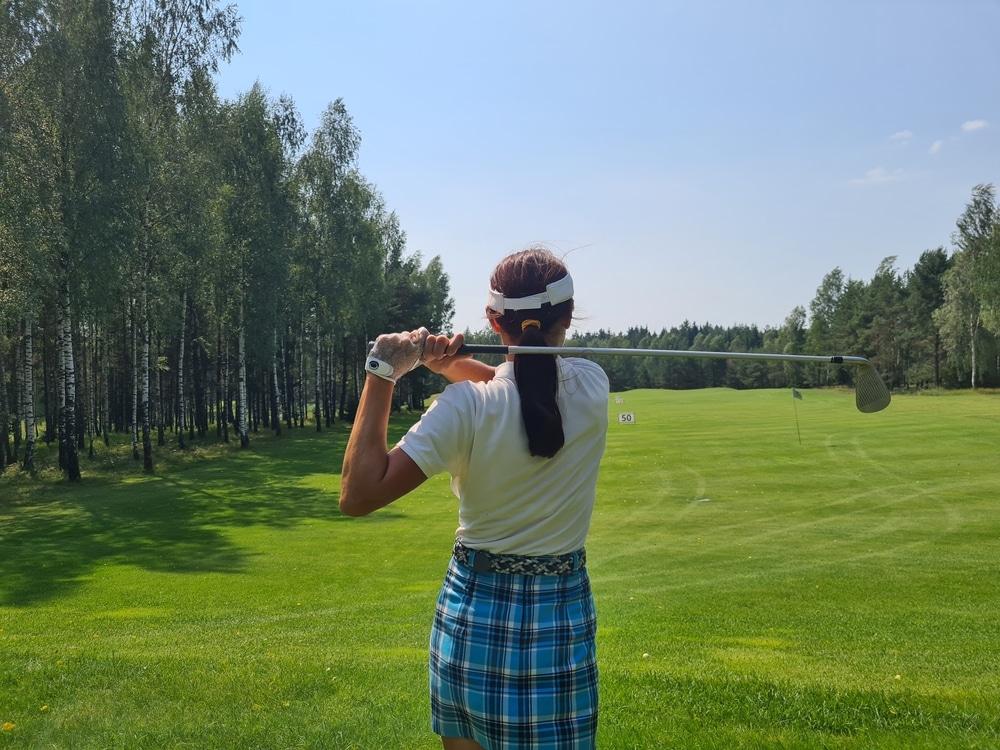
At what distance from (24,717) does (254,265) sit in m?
30.0

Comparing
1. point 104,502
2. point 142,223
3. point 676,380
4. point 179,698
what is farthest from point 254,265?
point 676,380

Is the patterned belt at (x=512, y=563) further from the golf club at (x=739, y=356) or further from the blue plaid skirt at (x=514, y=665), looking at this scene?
the golf club at (x=739, y=356)

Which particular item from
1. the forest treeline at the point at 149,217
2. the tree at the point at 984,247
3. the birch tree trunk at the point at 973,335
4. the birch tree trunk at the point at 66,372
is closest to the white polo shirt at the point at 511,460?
the forest treeline at the point at 149,217

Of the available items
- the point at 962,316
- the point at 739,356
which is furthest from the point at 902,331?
the point at 739,356

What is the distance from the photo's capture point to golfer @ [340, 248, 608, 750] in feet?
6.61

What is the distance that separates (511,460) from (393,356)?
452 mm

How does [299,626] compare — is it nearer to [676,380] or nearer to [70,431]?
[70,431]

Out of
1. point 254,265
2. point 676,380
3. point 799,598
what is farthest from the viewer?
point 676,380

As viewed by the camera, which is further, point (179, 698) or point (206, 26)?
point (206, 26)

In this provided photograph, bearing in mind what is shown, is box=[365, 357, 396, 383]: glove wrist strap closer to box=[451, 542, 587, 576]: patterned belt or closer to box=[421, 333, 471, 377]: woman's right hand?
box=[421, 333, 471, 377]: woman's right hand

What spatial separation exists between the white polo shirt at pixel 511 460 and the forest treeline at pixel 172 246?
6.58 feet

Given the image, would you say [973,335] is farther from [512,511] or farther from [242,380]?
[512,511]

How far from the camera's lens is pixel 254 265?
3275 cm

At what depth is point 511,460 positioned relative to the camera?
79.9 inches
